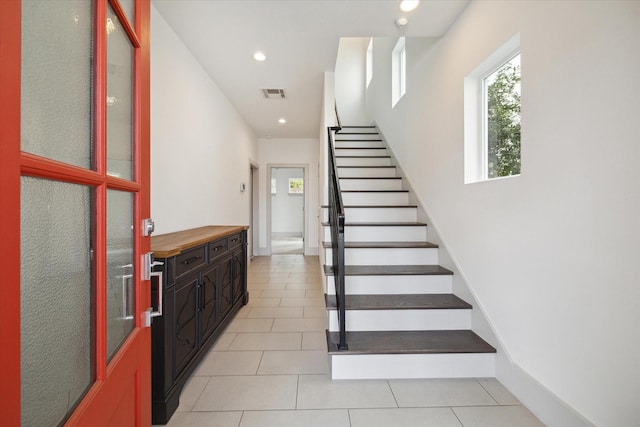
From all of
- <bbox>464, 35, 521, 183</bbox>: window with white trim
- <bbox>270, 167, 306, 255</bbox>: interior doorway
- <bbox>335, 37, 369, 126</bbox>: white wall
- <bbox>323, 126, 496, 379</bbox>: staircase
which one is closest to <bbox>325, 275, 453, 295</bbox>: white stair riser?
<bbox>323, 126, 496, 379</bbox>: staircase

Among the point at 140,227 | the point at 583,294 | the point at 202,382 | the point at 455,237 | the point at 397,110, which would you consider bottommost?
the point at 202,382

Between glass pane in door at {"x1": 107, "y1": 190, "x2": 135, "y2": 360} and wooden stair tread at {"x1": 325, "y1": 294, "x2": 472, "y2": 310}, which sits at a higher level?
glass pane in door at {"x1": 107, "y1": 190, "x2": 135, "y2": 360}

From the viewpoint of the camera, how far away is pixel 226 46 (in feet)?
9.95

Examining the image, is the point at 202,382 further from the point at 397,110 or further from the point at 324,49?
the point at 397,110

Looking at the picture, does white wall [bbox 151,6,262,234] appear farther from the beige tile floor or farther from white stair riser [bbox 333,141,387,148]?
white stair riser [bbox 333,141,387,148]

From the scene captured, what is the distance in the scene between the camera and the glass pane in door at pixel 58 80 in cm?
58

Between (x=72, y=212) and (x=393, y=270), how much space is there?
2.38 m

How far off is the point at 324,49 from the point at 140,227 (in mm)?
2802

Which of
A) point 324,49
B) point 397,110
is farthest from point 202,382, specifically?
point 397,110

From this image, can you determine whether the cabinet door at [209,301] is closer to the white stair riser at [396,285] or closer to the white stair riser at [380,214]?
the white stair riser at [396,285]

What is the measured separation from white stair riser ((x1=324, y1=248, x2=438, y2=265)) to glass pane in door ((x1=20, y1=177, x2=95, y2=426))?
2.30 m

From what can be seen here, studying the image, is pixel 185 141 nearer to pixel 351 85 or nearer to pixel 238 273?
pixel 238 273

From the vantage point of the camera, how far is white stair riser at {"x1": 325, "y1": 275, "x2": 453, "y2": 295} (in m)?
2.59

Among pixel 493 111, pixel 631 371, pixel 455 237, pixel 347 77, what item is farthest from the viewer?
pixel 347 77
